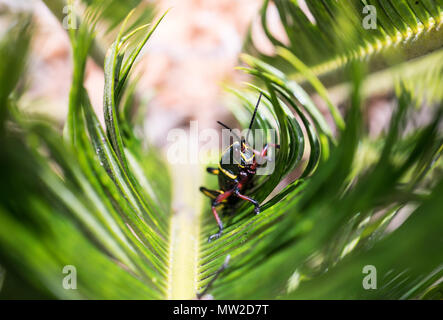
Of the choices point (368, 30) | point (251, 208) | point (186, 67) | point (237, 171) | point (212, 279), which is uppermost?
point (186, 67)

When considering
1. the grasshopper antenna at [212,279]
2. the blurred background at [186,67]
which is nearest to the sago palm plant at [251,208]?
the grasshopper antenna at [212,279]

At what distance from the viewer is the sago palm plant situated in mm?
456

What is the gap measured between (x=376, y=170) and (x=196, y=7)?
213 centimetres

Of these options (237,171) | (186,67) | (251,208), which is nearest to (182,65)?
(186,67)

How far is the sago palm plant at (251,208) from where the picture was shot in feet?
1.49

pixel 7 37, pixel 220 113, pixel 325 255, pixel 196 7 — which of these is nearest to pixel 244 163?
pixel 325 255

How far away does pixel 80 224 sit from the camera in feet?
1.86

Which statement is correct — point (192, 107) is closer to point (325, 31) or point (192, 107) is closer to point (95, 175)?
point (325, 31)

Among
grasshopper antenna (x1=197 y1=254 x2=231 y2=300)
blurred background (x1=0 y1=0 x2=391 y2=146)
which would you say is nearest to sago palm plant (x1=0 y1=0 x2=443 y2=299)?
grasshopper antenna (x1=197 y1=254 x2=231 y2=300)

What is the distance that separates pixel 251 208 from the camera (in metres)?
0.90

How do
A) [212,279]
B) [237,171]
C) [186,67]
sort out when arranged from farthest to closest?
1. [186,67]
2. [237,171]
3. [212,279]

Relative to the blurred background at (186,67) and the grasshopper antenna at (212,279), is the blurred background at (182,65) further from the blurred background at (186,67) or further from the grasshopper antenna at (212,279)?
the grasshopper antenna at (212,279)

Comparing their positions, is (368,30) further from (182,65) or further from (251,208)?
(182,65)

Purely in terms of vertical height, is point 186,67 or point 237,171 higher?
point 186,67
